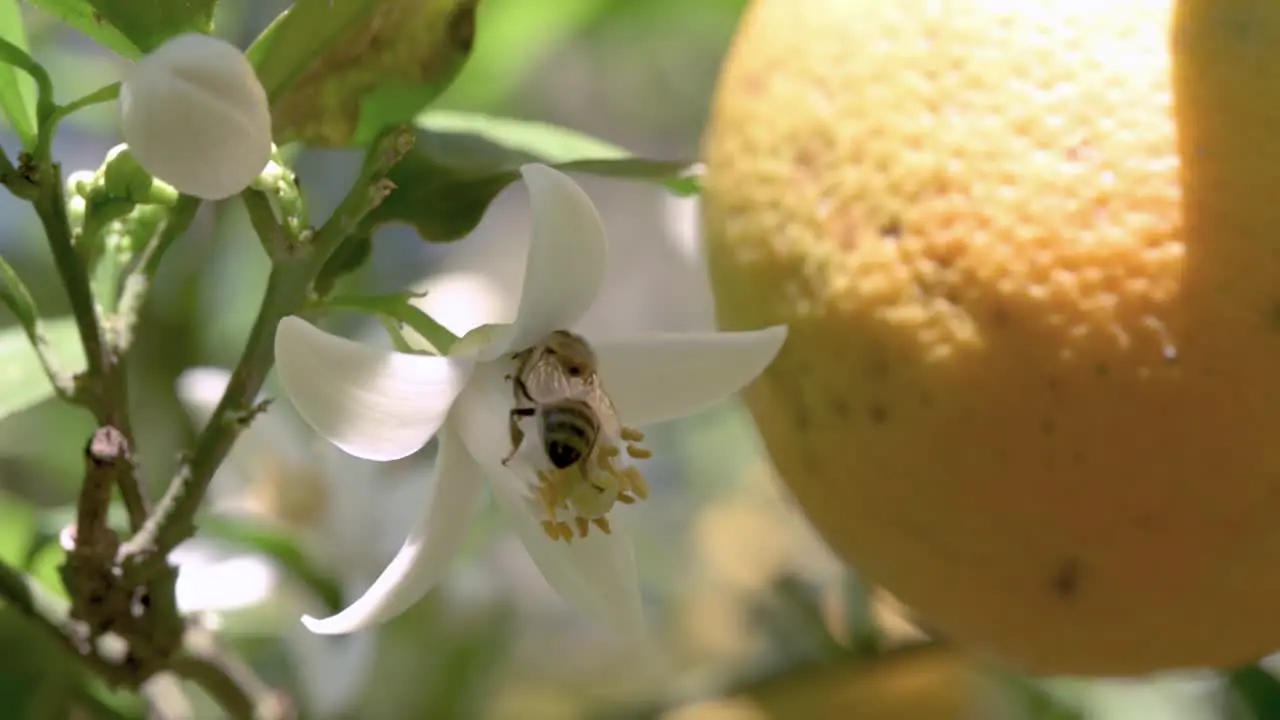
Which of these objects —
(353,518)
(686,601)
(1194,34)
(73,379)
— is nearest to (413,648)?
(353,518)

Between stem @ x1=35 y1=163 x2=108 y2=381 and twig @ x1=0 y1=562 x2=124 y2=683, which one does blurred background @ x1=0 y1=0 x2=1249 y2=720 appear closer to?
twig @ x1=0 y1=562 x2=124 y2=683

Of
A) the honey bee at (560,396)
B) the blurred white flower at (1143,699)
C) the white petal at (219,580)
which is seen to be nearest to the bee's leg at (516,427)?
the honey bee at (560,396)

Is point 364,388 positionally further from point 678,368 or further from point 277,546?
point 277,546

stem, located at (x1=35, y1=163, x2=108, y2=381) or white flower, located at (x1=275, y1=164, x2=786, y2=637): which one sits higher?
stem, located at (x1=35, y1=163, x2=108, y2=381)

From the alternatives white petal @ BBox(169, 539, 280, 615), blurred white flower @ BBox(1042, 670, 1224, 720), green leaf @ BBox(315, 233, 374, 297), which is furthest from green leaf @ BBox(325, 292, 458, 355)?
blurred white flower @ BBox(1042, 670, 1224, 720)

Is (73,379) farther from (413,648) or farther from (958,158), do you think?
(413,648)

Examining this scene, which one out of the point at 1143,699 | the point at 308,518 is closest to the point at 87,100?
the point at 308,518

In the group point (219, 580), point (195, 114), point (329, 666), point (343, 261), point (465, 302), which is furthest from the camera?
point (465, 302)
